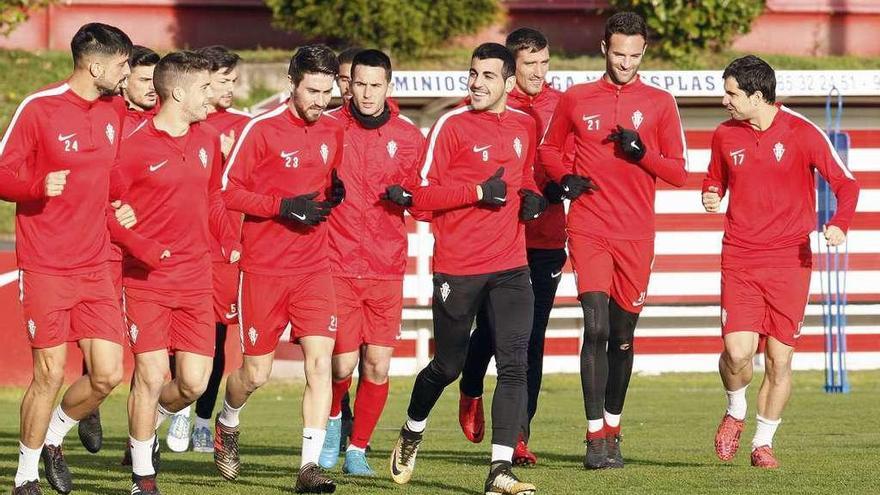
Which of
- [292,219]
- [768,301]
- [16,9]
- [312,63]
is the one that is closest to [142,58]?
[312,63]

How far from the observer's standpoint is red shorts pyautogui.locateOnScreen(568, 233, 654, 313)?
35.4ft

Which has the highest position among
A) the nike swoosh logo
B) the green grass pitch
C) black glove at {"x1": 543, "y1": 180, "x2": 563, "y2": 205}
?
black glove at {"x1": 543, "y1": 180, "x2": 563, "y2": 205}

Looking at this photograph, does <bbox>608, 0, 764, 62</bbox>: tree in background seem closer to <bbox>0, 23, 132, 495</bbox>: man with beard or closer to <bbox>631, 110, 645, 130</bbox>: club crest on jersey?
<bbox>631, 110, 645, 130</bbox>: club crest on jersey

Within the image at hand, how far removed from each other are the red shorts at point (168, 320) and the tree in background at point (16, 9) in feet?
51.4

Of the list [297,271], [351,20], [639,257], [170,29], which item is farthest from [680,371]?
[170,29]

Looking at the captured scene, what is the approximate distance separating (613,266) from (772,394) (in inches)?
51.4

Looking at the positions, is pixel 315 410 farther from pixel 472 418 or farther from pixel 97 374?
pixel 472 418

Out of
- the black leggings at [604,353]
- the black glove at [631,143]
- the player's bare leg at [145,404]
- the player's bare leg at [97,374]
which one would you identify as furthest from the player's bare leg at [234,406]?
the black glove at [631,143]

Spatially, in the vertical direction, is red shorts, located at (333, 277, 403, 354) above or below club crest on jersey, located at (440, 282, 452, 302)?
below

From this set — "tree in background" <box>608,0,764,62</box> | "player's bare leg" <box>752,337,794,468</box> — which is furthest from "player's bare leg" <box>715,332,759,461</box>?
"tree in background" <box>608,0,764,62</box>

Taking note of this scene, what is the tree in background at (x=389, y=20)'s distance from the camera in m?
24.2

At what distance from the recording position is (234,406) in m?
10.8

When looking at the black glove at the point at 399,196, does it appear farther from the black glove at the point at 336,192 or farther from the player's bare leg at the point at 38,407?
the player's bare leg at the point at 38,407

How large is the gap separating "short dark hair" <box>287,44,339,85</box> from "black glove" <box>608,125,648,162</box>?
185 centimetres
